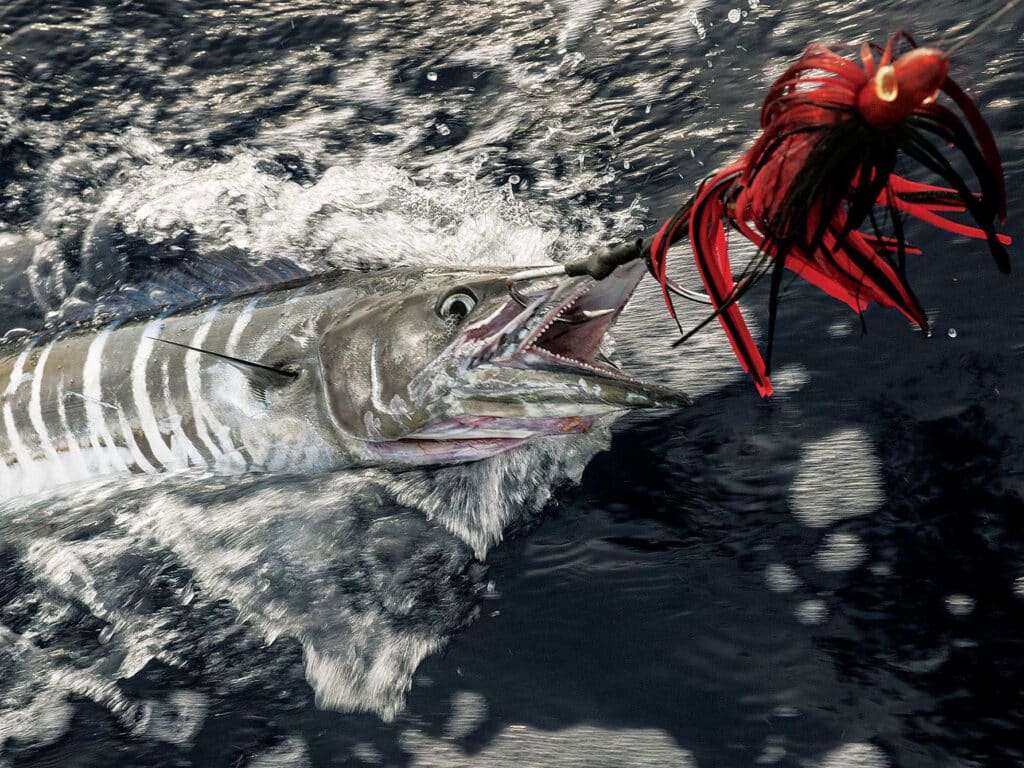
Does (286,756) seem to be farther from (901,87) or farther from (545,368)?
(901,87)

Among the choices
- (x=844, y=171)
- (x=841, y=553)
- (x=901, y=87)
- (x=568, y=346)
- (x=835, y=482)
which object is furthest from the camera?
(x=835, y=482)

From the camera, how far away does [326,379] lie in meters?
2.10

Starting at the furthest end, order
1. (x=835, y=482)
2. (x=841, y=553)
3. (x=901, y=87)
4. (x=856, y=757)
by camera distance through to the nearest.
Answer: (x=835, y=482) < (x=841, y=553) < (x=856, y=757) < (x=901, y=87)

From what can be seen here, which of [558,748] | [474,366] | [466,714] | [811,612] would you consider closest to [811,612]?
[811,612]

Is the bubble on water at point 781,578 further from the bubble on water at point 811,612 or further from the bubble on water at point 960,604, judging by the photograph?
the bubble on water at point 960,604

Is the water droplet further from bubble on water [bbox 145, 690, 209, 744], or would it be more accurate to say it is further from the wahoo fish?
bubble on water [bbox 145, 690, 209, 744]

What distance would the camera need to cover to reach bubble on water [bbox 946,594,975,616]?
1858 millimetres

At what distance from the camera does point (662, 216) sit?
2787mm

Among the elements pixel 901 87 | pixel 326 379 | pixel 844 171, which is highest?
pixel 901 87

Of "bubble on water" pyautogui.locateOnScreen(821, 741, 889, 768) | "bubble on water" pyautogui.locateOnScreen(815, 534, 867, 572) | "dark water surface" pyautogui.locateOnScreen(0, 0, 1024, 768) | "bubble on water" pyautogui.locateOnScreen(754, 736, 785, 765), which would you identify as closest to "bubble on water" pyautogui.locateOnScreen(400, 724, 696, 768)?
"dark water surface" pyautogui.locateOnScreen(0, 0, 1024, 768)

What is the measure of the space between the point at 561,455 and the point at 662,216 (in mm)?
956

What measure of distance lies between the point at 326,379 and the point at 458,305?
0.40 metres

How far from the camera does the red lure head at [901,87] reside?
2.95 ft

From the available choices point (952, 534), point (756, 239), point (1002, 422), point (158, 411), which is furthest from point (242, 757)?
point (1002, 422)
